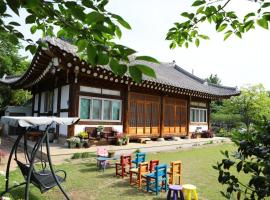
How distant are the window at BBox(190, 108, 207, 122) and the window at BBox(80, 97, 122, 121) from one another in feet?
22.7

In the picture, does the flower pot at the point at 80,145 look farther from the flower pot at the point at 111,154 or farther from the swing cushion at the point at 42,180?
the swing cushion at the point at 42,180

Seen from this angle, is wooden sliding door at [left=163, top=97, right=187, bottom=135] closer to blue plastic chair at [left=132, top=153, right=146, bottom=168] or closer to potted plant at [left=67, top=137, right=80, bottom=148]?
potted plant at [left=67, top=137, right=80, bottom=148]

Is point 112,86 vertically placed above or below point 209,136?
above

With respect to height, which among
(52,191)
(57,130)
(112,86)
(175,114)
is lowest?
(52,191)

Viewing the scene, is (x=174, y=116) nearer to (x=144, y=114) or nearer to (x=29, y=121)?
(x=144, y=114)

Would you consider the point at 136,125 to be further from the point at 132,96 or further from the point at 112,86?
the point at 112,86

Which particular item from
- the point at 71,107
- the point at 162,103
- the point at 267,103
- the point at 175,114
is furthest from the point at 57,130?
the point at 267,103

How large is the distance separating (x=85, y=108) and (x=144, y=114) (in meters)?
3.70

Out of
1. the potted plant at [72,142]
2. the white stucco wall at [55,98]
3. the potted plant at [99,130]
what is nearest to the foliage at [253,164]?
the potted plant at [72,142]

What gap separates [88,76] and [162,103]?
5.37 meters

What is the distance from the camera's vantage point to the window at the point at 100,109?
12.1 m

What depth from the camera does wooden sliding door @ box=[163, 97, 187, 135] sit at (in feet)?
52.2

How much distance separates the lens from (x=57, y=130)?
41.6 feet

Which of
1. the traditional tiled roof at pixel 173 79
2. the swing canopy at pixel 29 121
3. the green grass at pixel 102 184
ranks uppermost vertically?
the traditional tiled roof at pixel 173 79
